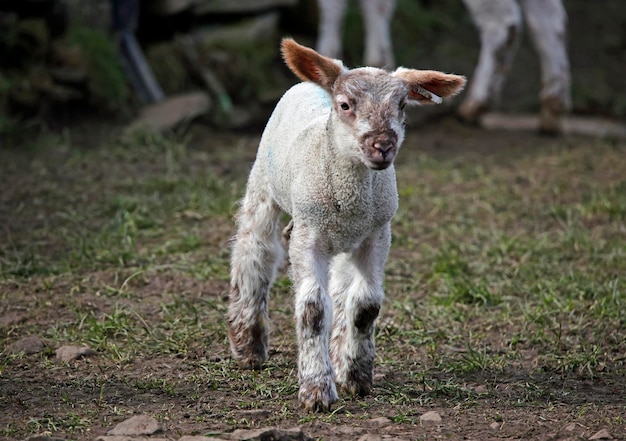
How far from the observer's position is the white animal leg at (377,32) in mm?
10109

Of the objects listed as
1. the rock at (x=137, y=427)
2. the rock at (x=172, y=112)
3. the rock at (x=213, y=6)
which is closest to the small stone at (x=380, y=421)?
the rock at (x=137, y=427)

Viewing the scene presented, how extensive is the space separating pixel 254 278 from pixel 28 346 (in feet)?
3.59

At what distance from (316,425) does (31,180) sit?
4.38 metres

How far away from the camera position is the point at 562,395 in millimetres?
4625

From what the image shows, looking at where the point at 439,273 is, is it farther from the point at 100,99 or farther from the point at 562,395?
the point at 100,99

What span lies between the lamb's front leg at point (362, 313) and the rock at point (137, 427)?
90 cm

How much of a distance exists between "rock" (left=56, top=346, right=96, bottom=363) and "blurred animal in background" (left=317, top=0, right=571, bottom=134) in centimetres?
514

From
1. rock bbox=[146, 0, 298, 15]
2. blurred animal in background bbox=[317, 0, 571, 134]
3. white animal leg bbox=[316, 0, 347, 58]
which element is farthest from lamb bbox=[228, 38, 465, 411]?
rock bbox=[146, 0, 298, 15]

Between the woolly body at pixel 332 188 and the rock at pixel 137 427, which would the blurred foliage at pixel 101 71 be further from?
the rock at pixel 137 427

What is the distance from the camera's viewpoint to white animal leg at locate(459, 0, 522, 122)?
9.62m

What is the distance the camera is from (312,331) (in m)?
4.32

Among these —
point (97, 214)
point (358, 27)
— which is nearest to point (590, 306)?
point (97, 214)

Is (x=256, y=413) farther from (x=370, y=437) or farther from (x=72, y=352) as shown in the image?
(x=72, y=352)

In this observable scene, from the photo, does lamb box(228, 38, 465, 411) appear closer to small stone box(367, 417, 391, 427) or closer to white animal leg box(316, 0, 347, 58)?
small stone box(367, 417, 391, 427)
